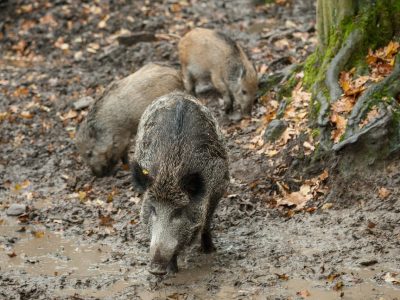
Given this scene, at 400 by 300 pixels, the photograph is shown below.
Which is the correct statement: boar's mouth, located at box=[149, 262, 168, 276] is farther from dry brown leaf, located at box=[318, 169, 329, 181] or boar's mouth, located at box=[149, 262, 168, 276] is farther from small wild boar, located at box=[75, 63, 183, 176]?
small wild boar, located at box=[75, 63, 183, 176]

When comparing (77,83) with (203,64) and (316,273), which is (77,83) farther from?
(316,273)

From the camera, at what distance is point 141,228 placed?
7.60 metres

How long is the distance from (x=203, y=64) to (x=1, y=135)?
313 centimetres

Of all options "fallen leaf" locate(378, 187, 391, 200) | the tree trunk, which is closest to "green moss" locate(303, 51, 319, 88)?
the tree trunk

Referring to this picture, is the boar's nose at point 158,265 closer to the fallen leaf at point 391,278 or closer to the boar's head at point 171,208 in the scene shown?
the boar's head at point 171,208

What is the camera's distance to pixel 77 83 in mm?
12383

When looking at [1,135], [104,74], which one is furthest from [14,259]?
[104,74]

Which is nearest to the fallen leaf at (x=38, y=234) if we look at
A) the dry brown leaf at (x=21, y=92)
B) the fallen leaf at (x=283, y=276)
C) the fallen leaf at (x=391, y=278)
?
the fallen leaf at (x=283, y=276)

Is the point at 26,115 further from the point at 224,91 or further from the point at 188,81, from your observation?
the point at 224,91

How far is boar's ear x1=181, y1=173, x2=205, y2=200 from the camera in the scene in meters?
6.24

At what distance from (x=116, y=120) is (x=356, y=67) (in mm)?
3335

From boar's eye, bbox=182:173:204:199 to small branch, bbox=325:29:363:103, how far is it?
7.63 ft

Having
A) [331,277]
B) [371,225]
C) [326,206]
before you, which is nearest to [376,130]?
[326,206]

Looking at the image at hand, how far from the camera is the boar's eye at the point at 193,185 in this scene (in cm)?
625
